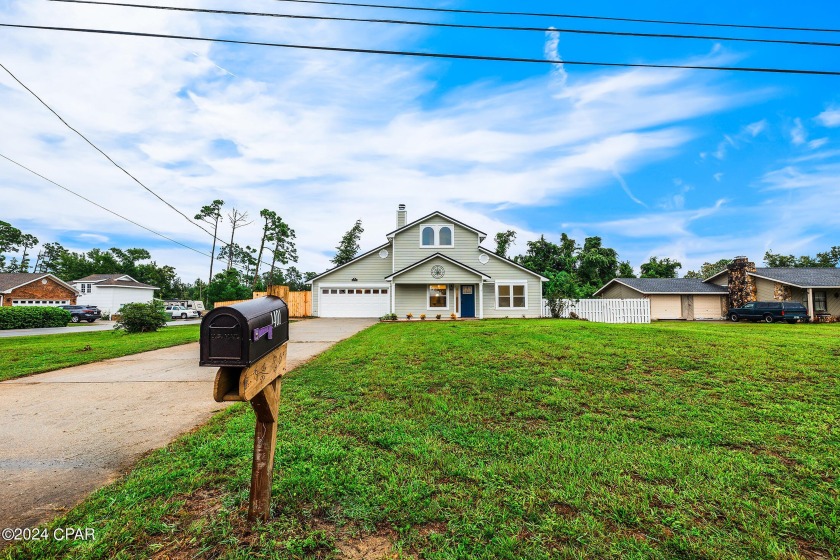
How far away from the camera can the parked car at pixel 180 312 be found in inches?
1297

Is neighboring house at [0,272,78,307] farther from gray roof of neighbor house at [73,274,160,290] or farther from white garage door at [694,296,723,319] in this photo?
white garage door at [694,296,723,319]

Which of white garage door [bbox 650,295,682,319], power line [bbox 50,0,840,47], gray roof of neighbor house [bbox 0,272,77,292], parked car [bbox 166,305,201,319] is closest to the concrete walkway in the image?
power line [bbox 50,0,840,47]

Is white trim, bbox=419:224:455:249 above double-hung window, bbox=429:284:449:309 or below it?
above

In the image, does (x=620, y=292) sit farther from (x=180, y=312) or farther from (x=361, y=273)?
(x=180, y=312)

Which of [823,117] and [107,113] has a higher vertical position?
[823,117]

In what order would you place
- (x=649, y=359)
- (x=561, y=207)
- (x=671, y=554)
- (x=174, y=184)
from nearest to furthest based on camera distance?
1. (x=671, y=554)
2. (x=649, y=359)
3. (x=174, y=184)
4. (x=561, y=207)

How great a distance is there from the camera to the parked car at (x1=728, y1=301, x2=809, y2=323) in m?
21.9

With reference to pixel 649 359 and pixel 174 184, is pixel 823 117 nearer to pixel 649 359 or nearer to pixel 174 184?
pixel 649 359

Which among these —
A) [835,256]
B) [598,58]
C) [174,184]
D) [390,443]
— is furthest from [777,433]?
[835,256]

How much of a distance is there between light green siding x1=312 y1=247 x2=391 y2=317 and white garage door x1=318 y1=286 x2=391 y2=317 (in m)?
0.44

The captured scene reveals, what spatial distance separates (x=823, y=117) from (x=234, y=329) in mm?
24435

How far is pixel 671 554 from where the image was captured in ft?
6.03

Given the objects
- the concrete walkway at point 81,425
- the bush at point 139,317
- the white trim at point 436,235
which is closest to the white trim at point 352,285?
the white trim at point 436,235

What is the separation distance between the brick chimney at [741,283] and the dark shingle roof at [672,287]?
2.03 feet
